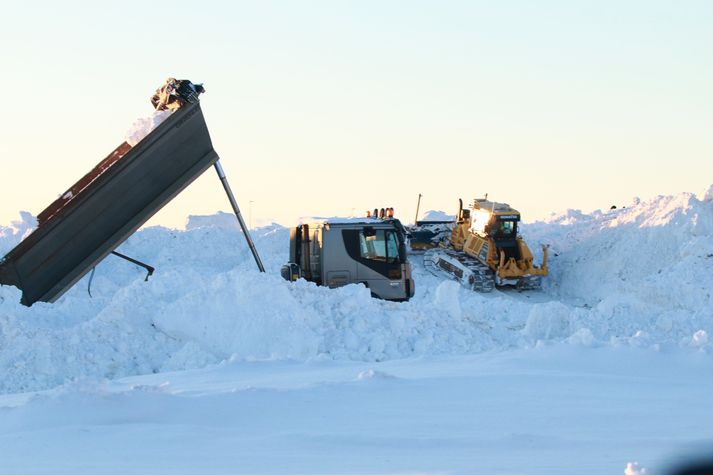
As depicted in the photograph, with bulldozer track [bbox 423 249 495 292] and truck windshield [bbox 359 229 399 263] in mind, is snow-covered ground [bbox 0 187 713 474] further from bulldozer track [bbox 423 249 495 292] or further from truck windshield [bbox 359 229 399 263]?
bulldozer track [bbox 423 249 495 292]

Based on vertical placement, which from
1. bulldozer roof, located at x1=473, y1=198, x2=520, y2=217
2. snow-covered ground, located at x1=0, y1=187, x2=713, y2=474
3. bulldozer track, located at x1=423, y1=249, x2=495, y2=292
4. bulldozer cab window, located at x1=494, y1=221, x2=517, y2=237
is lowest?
snow-covered ground, located at x1=0, y1=187, x2=713, y2=474

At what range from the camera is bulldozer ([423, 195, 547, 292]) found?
24172 mm

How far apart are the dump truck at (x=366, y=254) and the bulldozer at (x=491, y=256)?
8309mm

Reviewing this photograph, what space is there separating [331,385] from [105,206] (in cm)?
622

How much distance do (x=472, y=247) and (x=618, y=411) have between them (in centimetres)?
1780

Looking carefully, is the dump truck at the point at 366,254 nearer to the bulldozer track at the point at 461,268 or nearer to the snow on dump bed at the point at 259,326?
the snow on dump bed at the point at 259,326

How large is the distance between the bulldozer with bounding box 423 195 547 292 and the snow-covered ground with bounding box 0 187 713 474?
565cm

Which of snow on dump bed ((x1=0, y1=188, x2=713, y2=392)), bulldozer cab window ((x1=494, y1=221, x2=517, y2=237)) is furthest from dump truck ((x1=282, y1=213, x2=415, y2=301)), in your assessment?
bulldozer cab window ((x1=494, y1=221, x2=517, y2=237))

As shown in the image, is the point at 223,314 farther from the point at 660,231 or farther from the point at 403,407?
the point at 660,231

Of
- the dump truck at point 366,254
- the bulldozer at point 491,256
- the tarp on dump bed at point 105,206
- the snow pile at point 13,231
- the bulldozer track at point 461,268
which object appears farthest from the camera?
the bulldozer at point 491,256

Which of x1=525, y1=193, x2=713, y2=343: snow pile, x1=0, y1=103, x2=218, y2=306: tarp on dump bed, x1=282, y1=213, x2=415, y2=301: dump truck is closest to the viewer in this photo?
x1=0, y1=103, x2=218, y2=306: tarp on dump bed

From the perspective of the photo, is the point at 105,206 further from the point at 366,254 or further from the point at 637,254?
the point at 637,254

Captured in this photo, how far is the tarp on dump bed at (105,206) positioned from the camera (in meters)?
12.4

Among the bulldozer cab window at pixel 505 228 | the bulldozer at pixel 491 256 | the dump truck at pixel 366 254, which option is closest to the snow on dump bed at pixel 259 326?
the dump truck at pixel 366 254
